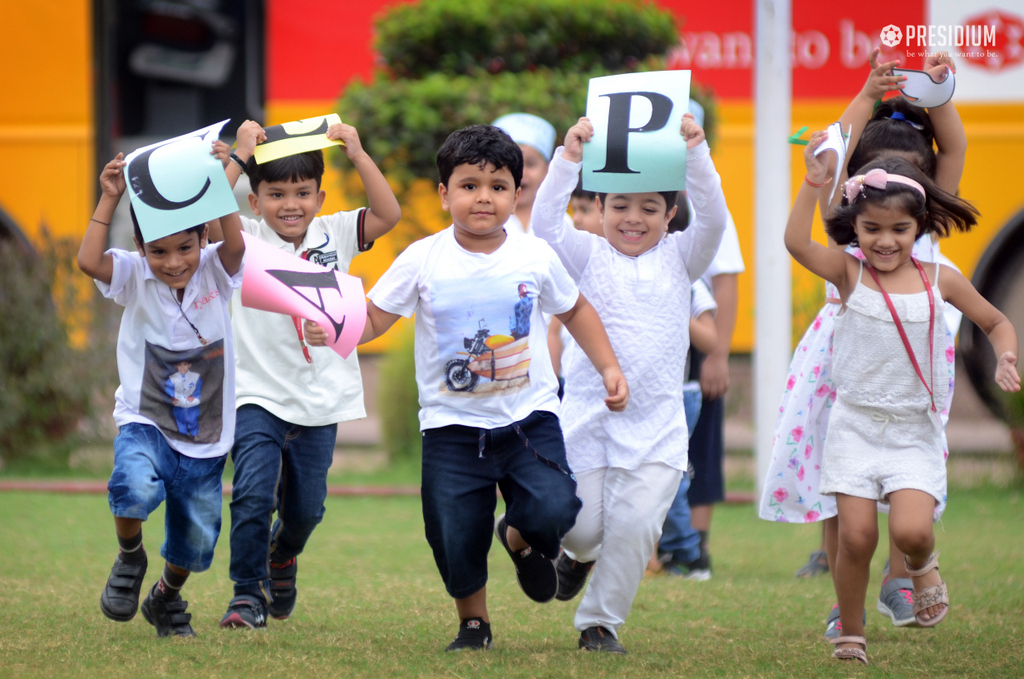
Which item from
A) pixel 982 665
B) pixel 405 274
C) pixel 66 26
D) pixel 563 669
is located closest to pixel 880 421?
pixel 982 665

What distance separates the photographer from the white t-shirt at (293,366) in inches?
150

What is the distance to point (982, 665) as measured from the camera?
335 cm

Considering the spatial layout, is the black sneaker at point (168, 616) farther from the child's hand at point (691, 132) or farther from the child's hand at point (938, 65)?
the child's hand at point (938, 65)

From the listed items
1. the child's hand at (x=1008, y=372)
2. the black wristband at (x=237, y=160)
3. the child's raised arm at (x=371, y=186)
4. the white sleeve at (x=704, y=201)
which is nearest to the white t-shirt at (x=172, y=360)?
the black wristband at (x=237, y=160)

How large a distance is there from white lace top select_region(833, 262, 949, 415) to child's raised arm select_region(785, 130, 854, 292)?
0.10 m

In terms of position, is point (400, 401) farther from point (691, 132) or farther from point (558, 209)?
point (691, 132)

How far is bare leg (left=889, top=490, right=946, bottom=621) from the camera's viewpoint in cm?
330

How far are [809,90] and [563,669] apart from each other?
703cm

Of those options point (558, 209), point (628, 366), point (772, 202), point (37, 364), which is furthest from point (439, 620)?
point (37, 364)

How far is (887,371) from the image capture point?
342cm

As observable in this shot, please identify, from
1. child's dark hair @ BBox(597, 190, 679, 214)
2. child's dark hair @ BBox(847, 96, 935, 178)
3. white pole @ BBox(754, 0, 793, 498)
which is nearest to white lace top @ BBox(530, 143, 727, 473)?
child's dark hair @ BBox(597, 190, 679, 214)

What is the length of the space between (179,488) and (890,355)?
214 centimetres

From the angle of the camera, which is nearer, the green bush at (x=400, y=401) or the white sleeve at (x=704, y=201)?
the white sleeve at (x=704, y=201)

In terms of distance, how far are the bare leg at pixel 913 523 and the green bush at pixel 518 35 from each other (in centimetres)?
487
